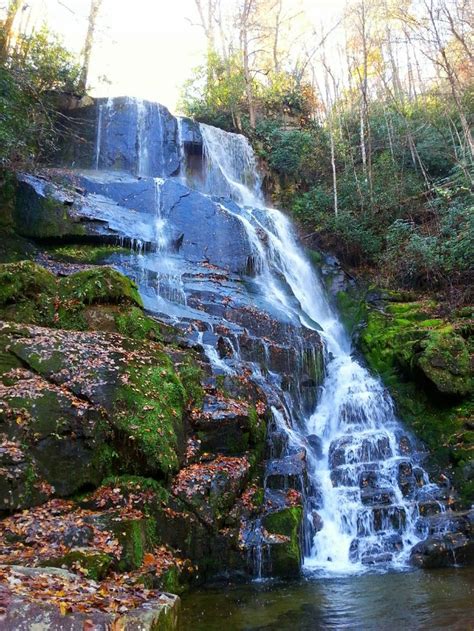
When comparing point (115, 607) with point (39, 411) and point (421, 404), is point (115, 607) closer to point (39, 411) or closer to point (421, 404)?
point (39, 411)

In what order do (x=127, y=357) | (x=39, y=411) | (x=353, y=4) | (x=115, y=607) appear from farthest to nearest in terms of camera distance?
(x=353, y=4) → (x=127, y=357) → (x=39, y=411) → (x=115, y=607)

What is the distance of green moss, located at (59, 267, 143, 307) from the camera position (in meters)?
9.15

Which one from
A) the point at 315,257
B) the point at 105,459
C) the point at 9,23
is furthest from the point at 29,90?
the point at 105,459

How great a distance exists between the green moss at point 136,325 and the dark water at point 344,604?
4357 mm

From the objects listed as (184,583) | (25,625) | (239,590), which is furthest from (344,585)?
(25,625)

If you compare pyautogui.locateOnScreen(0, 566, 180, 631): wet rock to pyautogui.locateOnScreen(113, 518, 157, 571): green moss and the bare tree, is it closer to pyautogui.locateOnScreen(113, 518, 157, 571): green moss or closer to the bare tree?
pyautogui.locateOnScreen(113, 518, 157, 571): green moss

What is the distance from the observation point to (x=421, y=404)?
1150 cm

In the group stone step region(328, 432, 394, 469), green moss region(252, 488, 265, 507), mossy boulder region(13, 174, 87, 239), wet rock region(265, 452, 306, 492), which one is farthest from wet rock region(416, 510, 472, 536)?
mossy boulder region(13, 174, 87, 239)

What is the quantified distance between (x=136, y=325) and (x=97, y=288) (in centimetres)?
98

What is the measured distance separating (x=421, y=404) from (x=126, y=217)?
10012 mm

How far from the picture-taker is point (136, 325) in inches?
363

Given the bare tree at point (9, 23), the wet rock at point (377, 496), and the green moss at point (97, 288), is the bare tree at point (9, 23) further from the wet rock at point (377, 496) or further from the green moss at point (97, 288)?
the wet rock at point (377, 496)

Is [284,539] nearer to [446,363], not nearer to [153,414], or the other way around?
[153,414]

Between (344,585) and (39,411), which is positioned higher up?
(39,411)
